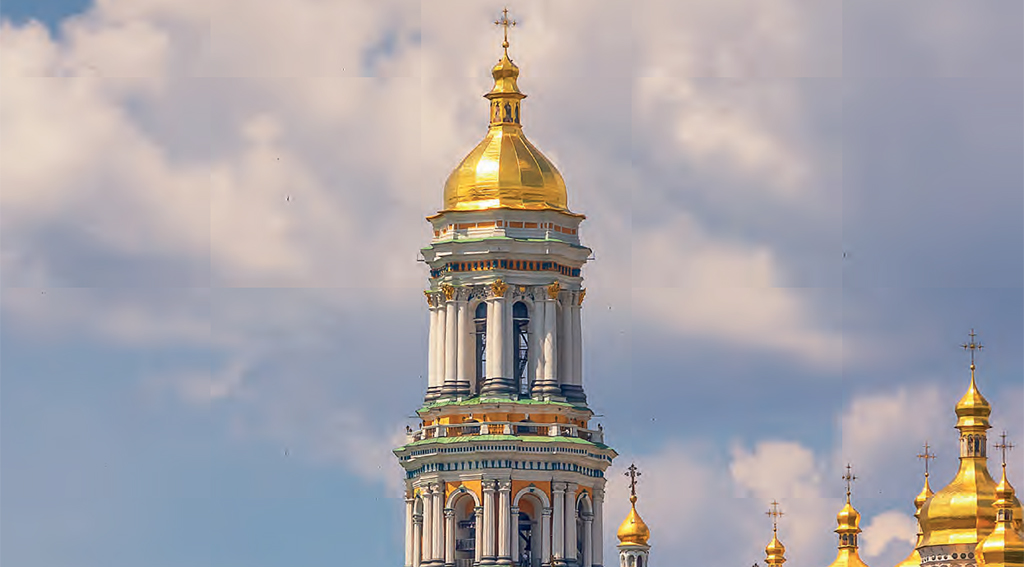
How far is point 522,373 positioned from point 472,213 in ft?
20.5

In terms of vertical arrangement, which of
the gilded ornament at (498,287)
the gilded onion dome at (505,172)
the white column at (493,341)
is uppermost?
the gilded onion dome at (505,172)

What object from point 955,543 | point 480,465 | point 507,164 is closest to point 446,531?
point 480,465

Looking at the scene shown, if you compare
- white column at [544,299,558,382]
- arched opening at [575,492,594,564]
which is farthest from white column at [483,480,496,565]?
white column at [544,299,558,382]

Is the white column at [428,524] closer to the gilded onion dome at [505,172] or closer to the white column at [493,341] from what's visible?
the white column at [493,341]

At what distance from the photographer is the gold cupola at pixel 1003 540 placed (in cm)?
16325

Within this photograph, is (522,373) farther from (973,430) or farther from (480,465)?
(973,430)

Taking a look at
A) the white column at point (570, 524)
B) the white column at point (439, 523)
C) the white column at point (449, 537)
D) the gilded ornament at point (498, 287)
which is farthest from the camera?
the gilded ornament at point (498, 287)

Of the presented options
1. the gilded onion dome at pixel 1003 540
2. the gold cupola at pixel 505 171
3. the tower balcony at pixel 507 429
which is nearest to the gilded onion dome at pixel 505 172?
the gold cupola at pixel 505 171

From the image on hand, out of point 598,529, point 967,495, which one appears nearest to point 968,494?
point 967,495

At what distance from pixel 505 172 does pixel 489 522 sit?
13567 mm

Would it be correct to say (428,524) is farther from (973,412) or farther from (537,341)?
(973,412)

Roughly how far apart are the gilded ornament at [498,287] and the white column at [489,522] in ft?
23.1

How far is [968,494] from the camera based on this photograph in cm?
17250

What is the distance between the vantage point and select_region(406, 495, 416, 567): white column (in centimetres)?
15612
